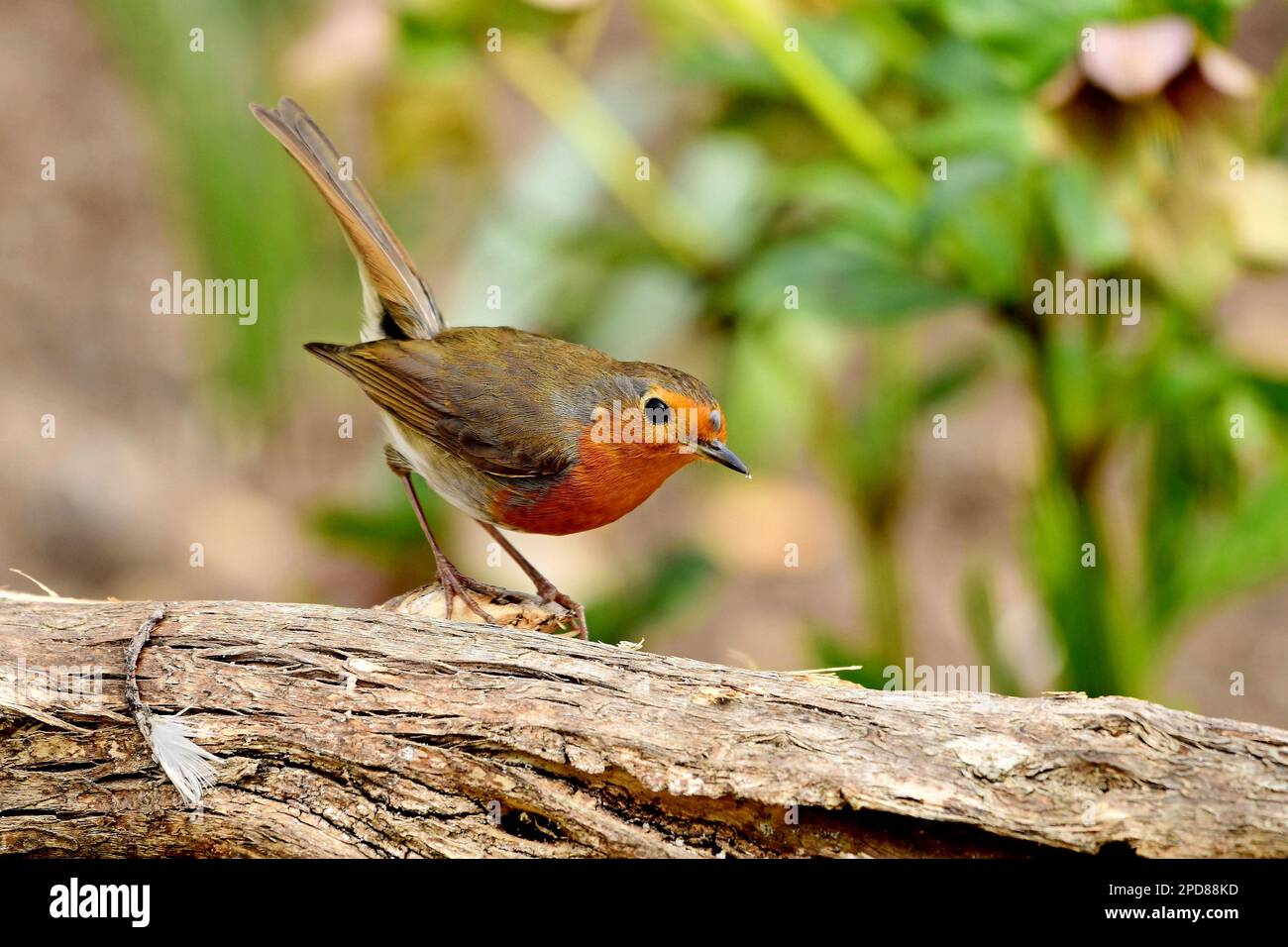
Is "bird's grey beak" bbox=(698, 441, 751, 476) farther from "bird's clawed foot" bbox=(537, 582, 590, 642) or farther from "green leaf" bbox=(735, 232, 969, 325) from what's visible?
"green leaf" bbox=(735, 232, 969, 325)

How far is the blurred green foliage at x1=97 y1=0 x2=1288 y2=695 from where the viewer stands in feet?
9.75

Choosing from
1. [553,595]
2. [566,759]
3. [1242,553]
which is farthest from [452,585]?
[1242,553]

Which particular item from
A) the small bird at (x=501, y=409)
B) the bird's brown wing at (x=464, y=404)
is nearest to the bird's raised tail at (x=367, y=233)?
the small bird at (x=501, y=409)

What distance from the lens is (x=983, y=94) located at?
10.4ft

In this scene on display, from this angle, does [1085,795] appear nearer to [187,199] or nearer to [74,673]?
[74,673]

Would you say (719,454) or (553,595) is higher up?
→ (719,454)

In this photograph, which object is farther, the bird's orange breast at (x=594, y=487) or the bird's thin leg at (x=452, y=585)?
the bird's thin leg at (x=452, y=585)

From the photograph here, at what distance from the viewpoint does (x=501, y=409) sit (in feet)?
8.93

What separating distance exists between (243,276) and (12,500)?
2339 millimetres

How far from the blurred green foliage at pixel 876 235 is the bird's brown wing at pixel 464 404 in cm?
70

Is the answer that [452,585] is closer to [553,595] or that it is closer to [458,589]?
[458,589]

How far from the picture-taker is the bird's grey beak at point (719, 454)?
2500mm

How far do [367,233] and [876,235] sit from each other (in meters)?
1.32

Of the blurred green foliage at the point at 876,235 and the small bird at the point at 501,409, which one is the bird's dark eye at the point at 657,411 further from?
the blurred green foliage at the point at 876,235
